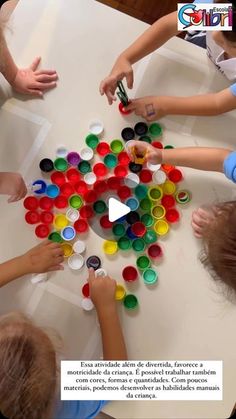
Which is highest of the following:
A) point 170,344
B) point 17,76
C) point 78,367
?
point 17,76

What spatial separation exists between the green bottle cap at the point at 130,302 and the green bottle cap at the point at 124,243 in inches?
4.0

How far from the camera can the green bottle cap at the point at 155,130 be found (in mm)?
1017

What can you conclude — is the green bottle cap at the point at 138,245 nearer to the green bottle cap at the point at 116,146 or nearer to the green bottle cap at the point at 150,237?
the green bottle cap at the point at 150,237

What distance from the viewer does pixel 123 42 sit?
1042 mm

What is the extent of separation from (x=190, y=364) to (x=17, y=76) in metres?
0.72

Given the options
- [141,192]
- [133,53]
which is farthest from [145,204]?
[133,53]

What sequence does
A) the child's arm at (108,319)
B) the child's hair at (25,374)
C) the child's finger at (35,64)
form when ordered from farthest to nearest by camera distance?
1. the child's finger at (35,64)
2. the child's arm at (108,319)
3. the child's hair at (25,374)

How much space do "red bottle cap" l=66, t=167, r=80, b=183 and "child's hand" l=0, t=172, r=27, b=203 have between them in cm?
10

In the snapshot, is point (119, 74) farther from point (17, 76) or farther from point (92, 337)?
point (92, 337)

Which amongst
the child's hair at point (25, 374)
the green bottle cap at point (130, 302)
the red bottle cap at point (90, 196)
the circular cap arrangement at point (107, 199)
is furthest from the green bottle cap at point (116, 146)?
the child's hair at point (25, 374)

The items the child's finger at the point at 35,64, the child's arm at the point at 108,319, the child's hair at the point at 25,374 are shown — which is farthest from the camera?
the child's finger at the point at 35,64

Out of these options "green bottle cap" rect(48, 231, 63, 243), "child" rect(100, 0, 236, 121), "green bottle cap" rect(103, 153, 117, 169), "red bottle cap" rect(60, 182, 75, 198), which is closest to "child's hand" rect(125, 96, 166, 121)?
"child" rect(100, 0, 236, 121)

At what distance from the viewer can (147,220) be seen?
3.24ft

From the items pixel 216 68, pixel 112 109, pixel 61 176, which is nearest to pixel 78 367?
pixel 61 176
